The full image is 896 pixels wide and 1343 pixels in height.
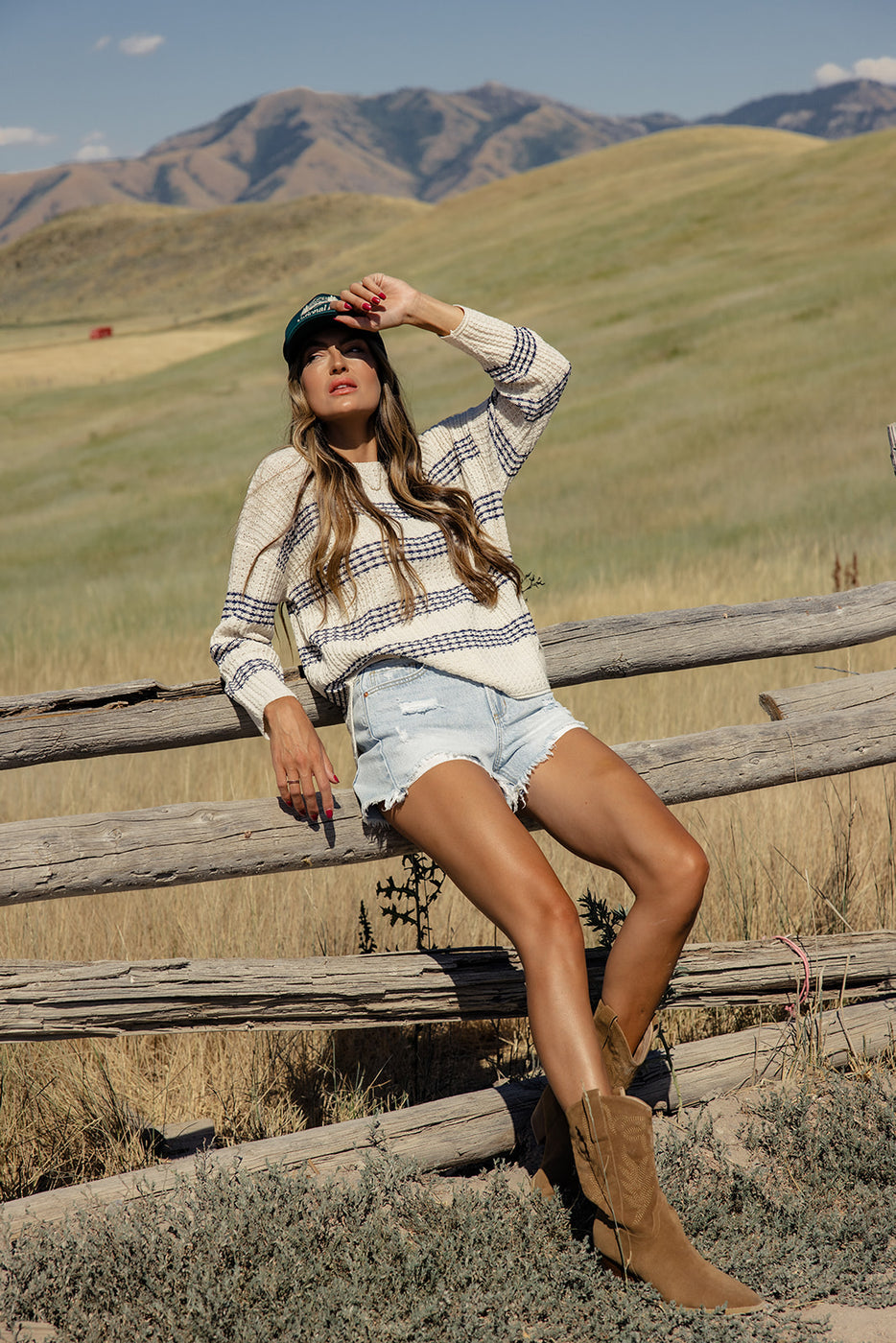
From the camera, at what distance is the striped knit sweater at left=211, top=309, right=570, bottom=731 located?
295 cm

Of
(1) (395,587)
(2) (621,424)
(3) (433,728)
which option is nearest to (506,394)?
(1) (395,587)

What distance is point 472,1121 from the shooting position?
2.88 m

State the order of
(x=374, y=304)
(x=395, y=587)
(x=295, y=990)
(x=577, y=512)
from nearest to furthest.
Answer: (x=295, y=990) < (x=395, y=587) < (x=374, y=304) < (x=577, y=512)

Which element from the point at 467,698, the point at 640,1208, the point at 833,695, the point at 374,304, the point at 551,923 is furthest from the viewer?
the point at 833,695

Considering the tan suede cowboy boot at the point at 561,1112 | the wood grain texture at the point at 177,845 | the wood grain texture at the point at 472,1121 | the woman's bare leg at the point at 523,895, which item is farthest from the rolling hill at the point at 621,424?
the tan suede cowboy boot at the point at 561,1112

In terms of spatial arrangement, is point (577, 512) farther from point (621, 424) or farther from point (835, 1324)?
point (835, 1324)

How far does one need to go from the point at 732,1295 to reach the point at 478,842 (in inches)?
43.6

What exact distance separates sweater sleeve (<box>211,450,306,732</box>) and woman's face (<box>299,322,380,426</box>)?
0.21 meters

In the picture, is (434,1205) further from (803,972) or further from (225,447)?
(225,447)

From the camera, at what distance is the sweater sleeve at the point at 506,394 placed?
3.19 m

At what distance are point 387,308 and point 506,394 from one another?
439mm

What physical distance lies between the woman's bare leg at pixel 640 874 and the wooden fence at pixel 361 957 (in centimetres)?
45

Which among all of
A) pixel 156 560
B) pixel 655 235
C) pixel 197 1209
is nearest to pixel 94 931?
pixel 197 1209

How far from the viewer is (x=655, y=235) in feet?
105
